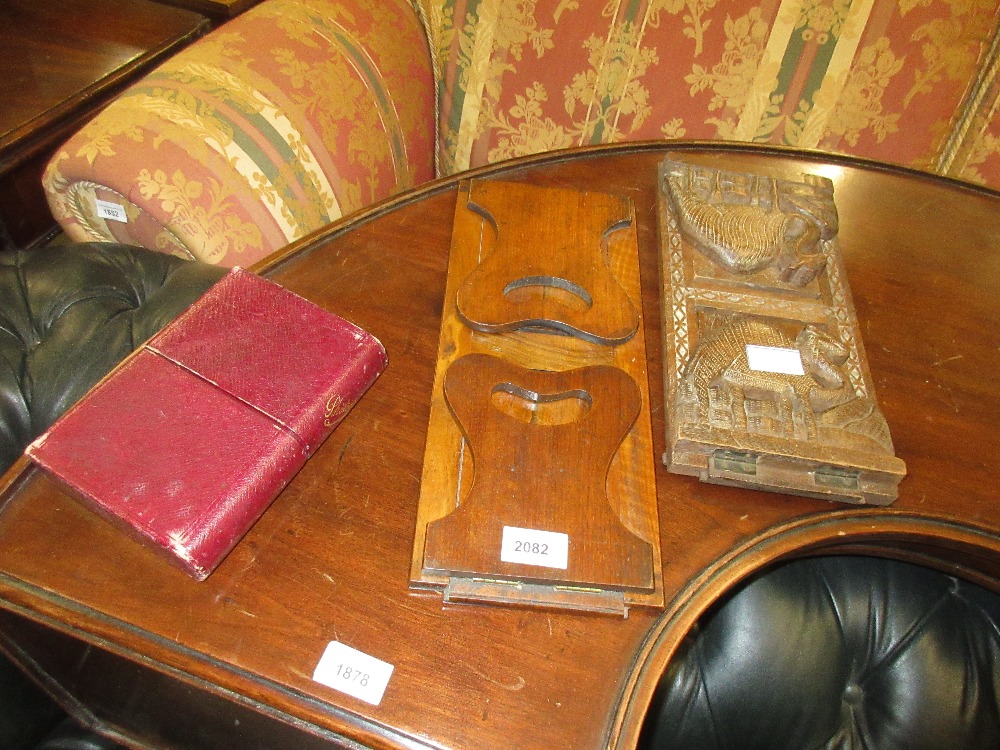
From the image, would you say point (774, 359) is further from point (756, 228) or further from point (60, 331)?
point (60, 331)

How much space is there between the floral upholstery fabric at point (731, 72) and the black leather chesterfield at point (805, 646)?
2.24 feet

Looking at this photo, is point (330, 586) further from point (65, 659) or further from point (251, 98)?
point (251, 98)

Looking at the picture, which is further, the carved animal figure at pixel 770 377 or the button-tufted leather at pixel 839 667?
the button-tufted leather at pixel 839 667

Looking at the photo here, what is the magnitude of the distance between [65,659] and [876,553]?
86 centimetres

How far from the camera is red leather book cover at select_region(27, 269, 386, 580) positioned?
1.86 feet

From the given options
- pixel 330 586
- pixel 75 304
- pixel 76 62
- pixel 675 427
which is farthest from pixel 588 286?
pixel 76 62

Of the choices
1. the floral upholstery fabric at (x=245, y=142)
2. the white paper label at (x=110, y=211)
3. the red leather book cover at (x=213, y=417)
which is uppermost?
the floral upholstery fabric at (x=245, y=142)

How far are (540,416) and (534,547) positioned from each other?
0.50ft

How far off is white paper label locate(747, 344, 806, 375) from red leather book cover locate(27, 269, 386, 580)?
1.24 feet

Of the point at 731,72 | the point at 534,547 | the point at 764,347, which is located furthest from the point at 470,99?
the point at 534,547

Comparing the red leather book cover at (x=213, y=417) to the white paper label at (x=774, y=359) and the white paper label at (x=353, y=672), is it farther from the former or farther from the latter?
the white paper label at (x=774, y=359)

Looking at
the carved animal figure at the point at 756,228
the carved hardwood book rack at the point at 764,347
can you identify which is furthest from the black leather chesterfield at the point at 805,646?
the carved animal figure at the point at 756,228

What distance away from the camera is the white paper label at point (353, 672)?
1.78 ft

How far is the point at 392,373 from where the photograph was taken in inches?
29.5
